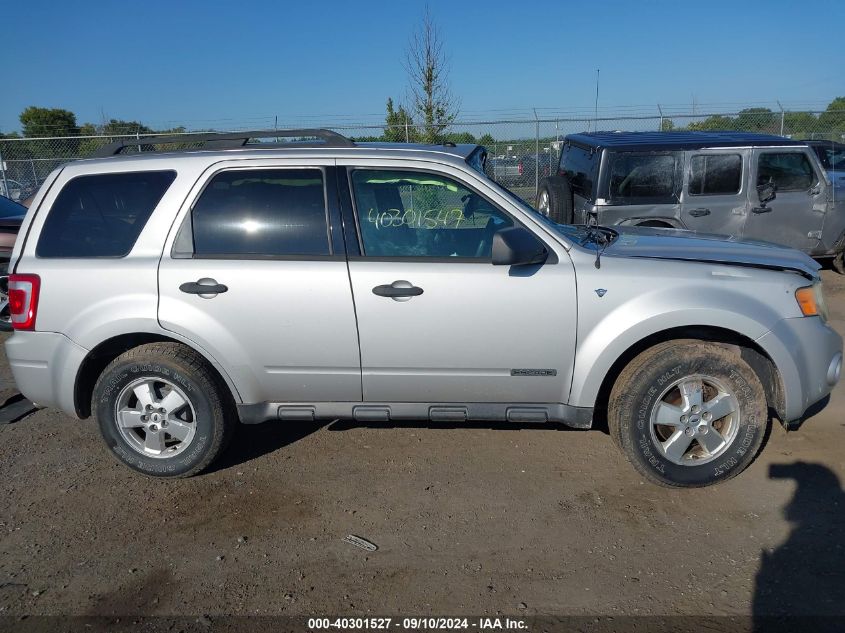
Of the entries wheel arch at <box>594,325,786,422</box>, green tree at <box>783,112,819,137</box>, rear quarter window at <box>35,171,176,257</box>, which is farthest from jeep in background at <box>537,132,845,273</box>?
green tree at <box>783,112,819,137</box>

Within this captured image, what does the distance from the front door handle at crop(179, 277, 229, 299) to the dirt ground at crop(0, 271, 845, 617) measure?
119 centimetres

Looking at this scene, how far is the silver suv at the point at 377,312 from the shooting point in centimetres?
368

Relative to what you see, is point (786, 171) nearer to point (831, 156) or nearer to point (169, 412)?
point (169, 412)

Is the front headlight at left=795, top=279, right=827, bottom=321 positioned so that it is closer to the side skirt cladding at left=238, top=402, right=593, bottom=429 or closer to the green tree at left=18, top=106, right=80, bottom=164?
the side skirt cladding at left=238, top=402, right=593, bottom=429

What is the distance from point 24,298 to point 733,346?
4.07 m

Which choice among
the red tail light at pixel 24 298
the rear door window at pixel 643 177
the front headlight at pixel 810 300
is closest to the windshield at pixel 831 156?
the rear door window at pixel 643 177

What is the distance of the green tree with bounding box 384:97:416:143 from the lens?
15.1m

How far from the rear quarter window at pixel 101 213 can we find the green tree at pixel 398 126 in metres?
11.3

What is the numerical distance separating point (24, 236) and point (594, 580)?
3684 millimetres

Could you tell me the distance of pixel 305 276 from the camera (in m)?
3.76

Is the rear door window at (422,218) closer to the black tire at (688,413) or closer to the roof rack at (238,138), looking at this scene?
the roof rack at (238,138)

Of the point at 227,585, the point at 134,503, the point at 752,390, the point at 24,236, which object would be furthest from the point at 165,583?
the point at 752,390

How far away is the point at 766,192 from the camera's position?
7746 millimetres

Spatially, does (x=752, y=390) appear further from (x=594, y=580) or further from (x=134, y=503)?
(x=134, y=503)
